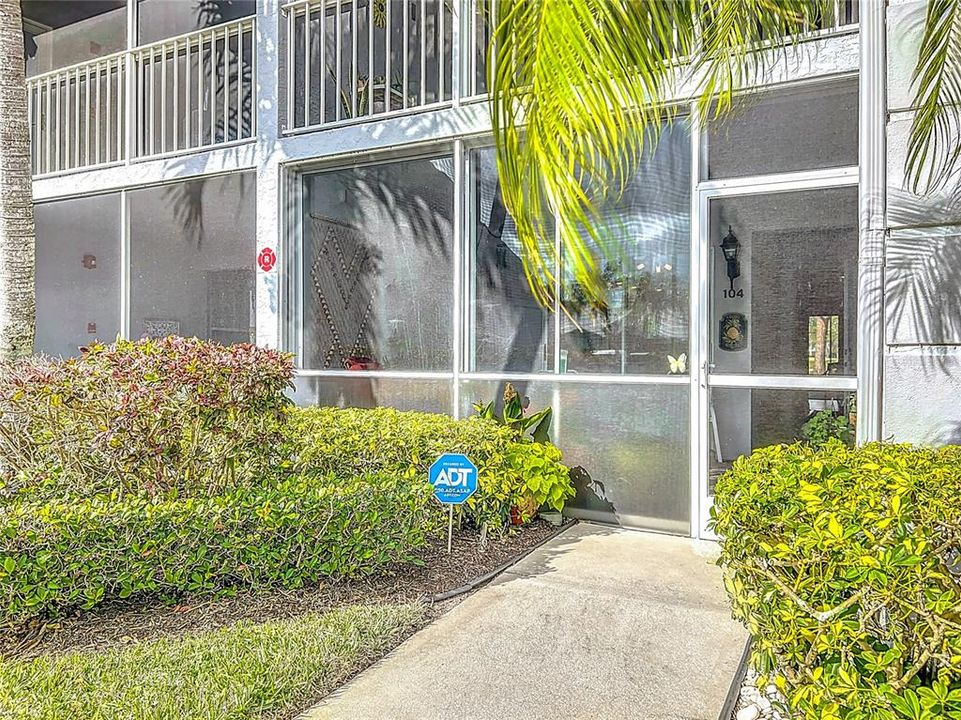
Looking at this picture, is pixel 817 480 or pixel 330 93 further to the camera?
pixel 330 93

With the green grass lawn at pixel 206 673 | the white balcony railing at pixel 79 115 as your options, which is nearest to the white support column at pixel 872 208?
the green grass lawn at pixel 206 673

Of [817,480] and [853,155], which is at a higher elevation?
[853,155]

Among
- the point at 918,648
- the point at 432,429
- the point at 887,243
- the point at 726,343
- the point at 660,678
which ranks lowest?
the point at 660,678

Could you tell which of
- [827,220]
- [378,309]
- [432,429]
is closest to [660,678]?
[432,429]

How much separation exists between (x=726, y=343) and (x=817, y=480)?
2.57m

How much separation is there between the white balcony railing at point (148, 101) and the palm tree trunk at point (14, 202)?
7.49 ft

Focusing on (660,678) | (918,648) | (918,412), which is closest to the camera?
(918,648)

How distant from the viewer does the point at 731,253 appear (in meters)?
4.80

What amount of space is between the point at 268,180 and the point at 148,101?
6.57 ft

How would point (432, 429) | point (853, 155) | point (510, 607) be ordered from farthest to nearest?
point (432, 429) → point (853, 155) → point (510, 607)

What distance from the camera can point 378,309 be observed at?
6.06m

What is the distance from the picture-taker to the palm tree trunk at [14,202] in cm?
433

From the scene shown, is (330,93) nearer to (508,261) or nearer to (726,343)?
(508,261)

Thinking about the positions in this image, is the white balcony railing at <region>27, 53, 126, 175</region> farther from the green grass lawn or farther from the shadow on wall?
the green grass lawn
